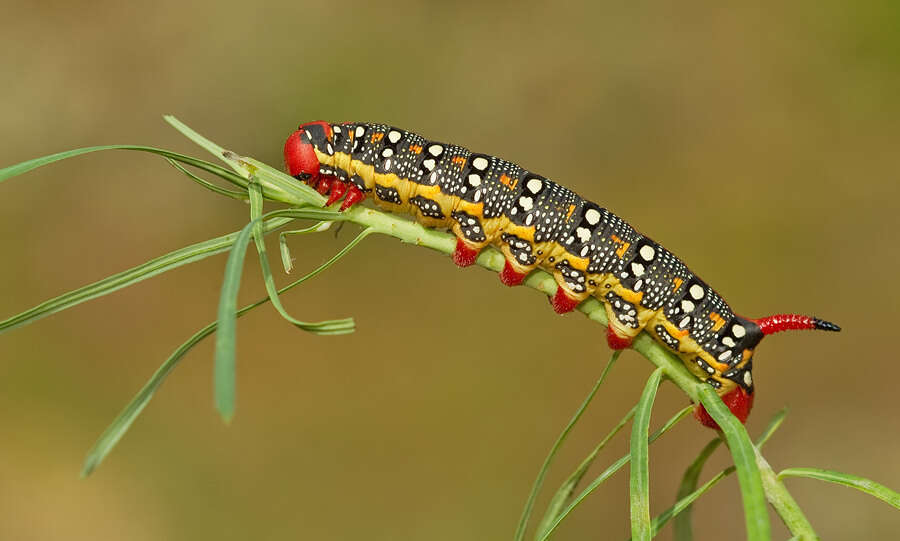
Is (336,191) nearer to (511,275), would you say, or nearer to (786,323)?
(511,275)

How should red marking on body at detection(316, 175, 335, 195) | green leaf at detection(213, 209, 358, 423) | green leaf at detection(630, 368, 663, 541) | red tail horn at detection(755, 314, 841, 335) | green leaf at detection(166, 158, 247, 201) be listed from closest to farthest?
1. green leaf at detection(213, 209, 358, 423)
2. green leaf at detection(630, 368, 663, 541)
3. green leaf at detection(166, 158, 247, 201)
4. red tail horn at detection(755, 314, 841, 335)
5. red marking on body at detection(316, 175, 335, 195)

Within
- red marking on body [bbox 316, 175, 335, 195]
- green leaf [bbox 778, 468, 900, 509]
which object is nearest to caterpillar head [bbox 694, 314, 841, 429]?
green leaf [bbox 778, 468, 900, 509]

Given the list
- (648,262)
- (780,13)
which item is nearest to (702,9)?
(780,13)

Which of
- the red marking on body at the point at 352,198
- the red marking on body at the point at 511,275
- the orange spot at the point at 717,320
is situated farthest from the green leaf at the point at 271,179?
the orange spot at the point at 717,320

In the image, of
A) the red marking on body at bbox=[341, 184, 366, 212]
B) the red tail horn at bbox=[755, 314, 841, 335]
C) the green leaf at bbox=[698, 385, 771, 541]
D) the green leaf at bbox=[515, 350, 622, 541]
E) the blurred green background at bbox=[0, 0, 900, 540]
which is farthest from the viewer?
the blurred green background at bbox=[0, 0, 900, 540]

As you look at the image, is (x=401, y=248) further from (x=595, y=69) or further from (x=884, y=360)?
(x=884, y=360)

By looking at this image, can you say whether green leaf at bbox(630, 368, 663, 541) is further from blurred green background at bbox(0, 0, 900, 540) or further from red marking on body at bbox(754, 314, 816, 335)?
blurred green background at bbox(0, 0, 900, 540)
